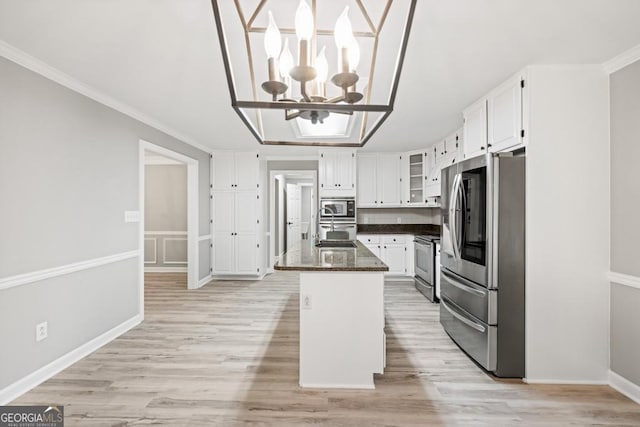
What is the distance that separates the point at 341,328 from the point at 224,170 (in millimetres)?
4266

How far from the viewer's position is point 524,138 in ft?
7.91

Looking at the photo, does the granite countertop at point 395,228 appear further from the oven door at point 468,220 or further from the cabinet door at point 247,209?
the oven door at point 468,220

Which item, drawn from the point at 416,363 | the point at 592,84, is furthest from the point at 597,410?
the point at 592,84

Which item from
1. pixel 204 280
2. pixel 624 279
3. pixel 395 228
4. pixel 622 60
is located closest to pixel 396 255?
pixel 395 228

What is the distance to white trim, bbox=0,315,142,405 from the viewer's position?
2.11 m

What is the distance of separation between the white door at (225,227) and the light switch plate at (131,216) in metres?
2.13

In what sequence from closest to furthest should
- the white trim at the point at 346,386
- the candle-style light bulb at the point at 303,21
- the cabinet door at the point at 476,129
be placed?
the candle-style light bulb at the point at 303,21, the white trim at the point at 346,386, the cabinet door at the point at 476,129

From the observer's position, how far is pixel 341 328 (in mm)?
2252

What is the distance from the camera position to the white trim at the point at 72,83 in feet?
7.06

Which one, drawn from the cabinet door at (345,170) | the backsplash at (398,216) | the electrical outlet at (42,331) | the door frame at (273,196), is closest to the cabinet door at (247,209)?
the door frame at (273,196)

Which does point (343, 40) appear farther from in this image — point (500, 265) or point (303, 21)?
point (500, 265)

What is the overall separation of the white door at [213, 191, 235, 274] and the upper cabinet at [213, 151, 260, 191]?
0.24 m

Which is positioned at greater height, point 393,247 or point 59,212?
point 59,212

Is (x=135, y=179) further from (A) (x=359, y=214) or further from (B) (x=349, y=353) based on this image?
(A) (x=359, y=214)
